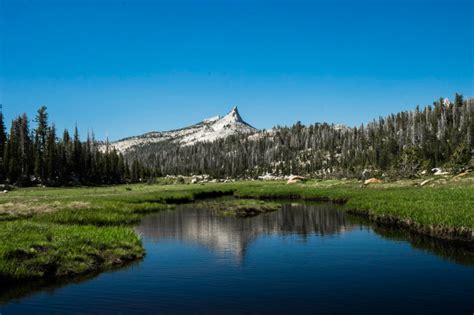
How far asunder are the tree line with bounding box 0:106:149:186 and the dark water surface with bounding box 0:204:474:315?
8211cm

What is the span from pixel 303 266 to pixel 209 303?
840 centimetres

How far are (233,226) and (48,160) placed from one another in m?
83.5

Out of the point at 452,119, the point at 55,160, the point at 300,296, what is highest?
the point at 452,119

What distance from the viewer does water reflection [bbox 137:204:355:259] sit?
33844 mm

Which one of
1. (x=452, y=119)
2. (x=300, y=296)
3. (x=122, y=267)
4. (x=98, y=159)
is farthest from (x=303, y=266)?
(x=452, y=119)

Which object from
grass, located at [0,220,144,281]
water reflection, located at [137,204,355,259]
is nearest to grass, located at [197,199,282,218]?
water reflection, located at [137,204,355,259]

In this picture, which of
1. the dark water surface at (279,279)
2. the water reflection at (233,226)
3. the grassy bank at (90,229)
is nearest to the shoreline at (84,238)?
the grassy bank at (90,229)

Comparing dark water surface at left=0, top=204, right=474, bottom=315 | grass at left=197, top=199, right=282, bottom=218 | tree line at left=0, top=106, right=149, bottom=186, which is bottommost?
dark water surface at left=0, top=204, right=474, bottom=315

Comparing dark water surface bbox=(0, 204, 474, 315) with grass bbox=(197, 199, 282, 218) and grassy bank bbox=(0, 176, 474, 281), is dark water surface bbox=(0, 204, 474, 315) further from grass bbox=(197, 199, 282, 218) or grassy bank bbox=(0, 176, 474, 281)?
grass bbox=(197, 199, 282, 218)

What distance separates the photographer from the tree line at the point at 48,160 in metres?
105

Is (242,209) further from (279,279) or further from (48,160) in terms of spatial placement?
(48,160)

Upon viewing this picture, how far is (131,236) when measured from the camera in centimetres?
2969

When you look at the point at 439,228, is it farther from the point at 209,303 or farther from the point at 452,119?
the point at 452,119

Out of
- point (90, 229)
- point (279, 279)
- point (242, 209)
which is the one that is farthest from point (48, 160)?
point (279, 279)
